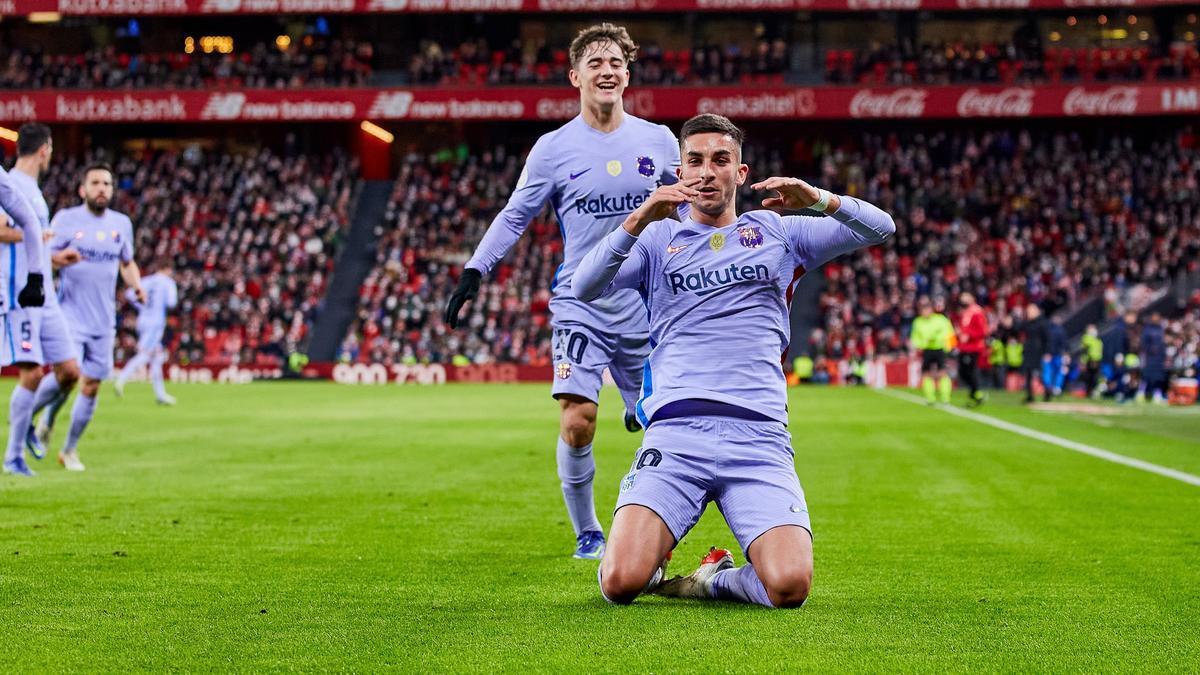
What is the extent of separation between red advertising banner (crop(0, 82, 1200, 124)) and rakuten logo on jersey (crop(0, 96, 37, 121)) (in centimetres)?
3

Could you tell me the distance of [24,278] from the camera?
10.3 metres

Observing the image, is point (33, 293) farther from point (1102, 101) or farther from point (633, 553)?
point (1102, 101)

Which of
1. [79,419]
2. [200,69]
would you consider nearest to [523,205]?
[79,419]

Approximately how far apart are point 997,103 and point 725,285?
41.0 meters

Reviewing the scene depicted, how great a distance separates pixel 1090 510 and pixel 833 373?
1112 inches

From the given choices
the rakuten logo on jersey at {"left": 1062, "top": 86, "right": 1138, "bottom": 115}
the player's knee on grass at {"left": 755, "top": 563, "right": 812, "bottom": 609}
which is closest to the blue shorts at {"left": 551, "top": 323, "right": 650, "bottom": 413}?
the player's knee on grass at {"left": 755, "top": 563, "right": 812, "bottom": 609}

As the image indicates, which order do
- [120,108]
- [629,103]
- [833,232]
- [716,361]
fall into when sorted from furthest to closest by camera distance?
1. [120,108]
2. [629,103]
3. [833,232]
4. [716,361]

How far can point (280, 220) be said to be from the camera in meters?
46.4

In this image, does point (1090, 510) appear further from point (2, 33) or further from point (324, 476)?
point (2, 33)

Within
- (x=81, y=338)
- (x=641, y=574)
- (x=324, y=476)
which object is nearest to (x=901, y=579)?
(x=641, y=574)

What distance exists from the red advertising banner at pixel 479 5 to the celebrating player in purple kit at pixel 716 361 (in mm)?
40200

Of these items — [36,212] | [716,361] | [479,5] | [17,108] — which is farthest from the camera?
[17,108]

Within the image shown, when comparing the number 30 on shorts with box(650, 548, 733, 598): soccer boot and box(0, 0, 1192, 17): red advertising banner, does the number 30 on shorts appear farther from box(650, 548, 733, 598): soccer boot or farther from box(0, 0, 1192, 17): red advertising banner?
box(0, 0, 1192, 17): red advertising banner

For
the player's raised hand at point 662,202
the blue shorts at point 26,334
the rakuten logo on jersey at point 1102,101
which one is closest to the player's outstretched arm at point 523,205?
the player's raised hand at point 662,202
